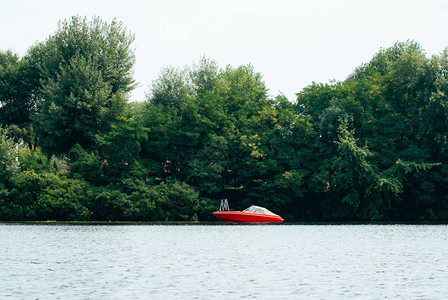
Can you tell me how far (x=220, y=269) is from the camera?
71.5 ft

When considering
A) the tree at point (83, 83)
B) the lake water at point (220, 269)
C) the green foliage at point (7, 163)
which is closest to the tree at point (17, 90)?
the tree at point (83, 83)

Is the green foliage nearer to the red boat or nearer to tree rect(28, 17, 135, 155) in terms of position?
tree rect(28, 17, 135, 155)

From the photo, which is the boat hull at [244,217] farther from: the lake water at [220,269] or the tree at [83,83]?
the lake water at [220,269]

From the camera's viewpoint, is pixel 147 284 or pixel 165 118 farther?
pixel 165 118

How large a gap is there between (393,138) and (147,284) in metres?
56.1

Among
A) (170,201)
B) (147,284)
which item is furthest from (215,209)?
(147,284)

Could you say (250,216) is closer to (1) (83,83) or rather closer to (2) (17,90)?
(1) (83,83)

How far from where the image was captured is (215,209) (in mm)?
69062

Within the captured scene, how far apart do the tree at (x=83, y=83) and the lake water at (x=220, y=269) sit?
3912cm

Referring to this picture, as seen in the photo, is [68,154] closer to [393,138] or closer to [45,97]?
[45,97]

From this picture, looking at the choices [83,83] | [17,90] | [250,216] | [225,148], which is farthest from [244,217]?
[17,90]

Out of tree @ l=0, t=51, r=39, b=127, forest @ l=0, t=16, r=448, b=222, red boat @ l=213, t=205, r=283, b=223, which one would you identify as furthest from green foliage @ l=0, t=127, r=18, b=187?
red boat @ l=213, t=205, r=283, b=223

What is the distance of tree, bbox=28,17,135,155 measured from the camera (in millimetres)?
71812

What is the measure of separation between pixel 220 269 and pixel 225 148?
49.4 meters
